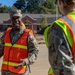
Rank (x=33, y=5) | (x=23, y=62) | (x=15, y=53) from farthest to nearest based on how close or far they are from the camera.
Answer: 1. (x=33, y=5)
2. (x=15, y=53)
3. (x=23, y=62)

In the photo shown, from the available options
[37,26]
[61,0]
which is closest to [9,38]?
[61,0]

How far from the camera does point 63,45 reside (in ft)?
8.23

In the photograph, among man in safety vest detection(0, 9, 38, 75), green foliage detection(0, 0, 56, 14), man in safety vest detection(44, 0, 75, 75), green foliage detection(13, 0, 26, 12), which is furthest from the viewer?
green foliage detection(13, 0, 26, 12)

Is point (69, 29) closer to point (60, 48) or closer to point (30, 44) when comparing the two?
point (60, 48)

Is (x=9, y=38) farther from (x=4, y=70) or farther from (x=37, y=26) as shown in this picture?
(x=37, y=26)

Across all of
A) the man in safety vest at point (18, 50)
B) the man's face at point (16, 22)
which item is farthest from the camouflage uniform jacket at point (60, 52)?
the man's face at point (16, 22)

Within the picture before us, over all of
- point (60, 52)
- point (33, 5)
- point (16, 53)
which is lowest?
point (33, 5)

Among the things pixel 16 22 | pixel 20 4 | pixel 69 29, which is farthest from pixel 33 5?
pixel 69 29

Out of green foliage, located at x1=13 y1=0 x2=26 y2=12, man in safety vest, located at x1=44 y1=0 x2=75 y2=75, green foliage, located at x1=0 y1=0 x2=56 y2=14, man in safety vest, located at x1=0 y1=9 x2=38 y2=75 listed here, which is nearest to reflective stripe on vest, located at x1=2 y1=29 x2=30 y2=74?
man in safety vest, located at x1=0 y1=9 x2=38 y2=75

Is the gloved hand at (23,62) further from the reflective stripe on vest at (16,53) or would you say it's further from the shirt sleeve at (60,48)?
the shirt sleeve at (60,48)

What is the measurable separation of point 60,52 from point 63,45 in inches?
2.1

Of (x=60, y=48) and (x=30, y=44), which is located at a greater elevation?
(x=60, y=48)

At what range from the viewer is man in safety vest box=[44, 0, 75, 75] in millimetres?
2504

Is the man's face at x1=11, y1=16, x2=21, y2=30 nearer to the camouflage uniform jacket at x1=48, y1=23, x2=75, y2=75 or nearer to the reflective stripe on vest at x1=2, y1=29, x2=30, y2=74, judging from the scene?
the reflective stripe on vest at x1=2, y1=29, x2=30, y2=74
